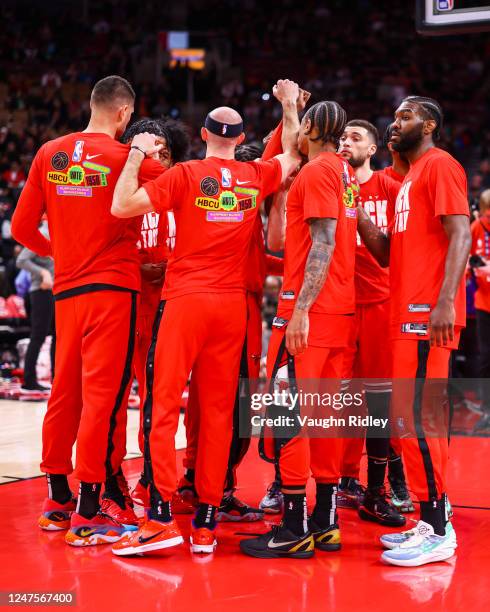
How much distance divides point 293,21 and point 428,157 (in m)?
21.8

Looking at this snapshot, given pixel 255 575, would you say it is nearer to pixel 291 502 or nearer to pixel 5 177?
pixel 291 502

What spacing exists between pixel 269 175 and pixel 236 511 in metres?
1.88

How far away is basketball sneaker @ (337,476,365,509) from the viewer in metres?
5.16

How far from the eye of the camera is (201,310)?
416cm

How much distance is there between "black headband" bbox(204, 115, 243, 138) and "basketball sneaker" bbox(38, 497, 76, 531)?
2119 millimetres

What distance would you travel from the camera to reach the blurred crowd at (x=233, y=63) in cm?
2017

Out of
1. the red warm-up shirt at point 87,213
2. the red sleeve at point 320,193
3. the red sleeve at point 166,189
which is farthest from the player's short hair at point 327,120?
the red warm-up shirt at point 87,213

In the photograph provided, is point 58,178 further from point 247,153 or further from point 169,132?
point 247,153

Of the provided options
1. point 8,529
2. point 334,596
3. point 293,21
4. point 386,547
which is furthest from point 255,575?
point 293,21

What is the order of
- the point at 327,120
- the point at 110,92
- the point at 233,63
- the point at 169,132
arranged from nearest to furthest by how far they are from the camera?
the point at 327,120
the point at 110,92
the point at 169,132
the point at 233,63

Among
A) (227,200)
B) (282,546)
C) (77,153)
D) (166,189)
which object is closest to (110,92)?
(77,153)

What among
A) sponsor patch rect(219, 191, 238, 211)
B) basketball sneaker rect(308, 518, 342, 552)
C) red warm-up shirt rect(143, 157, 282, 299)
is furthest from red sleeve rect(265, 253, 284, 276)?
basketball sneaker rect(308, 518, 342, 552)

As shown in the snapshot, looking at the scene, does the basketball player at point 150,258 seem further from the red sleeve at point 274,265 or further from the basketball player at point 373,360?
the basketball player at point 373,360

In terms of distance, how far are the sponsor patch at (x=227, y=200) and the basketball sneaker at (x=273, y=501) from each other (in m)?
1.78
